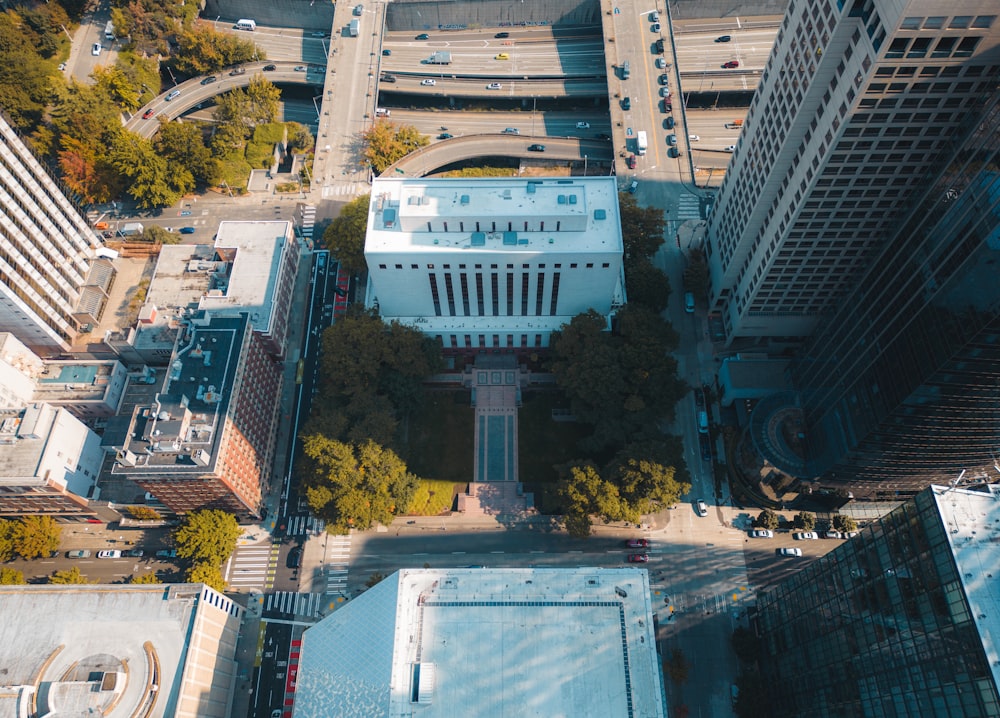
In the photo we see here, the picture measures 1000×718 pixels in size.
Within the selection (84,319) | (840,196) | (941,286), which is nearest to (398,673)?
(941,286)

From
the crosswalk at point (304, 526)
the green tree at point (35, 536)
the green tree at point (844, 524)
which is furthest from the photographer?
the crosswalk at point (304, 526)

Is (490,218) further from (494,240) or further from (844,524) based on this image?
(844,524)

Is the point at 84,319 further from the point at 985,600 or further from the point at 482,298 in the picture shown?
the point at 985,600

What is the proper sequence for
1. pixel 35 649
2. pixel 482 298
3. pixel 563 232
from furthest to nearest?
pixel 482 298 → pixel 563 232 → pixel 35 649

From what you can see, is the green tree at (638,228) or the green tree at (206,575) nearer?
the green tree at (206,575)

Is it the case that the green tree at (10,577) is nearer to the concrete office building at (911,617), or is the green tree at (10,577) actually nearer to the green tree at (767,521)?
the concrete office building at (911,617)

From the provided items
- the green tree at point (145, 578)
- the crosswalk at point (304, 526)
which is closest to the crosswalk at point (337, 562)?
the crosswalk at point (304, 526)
